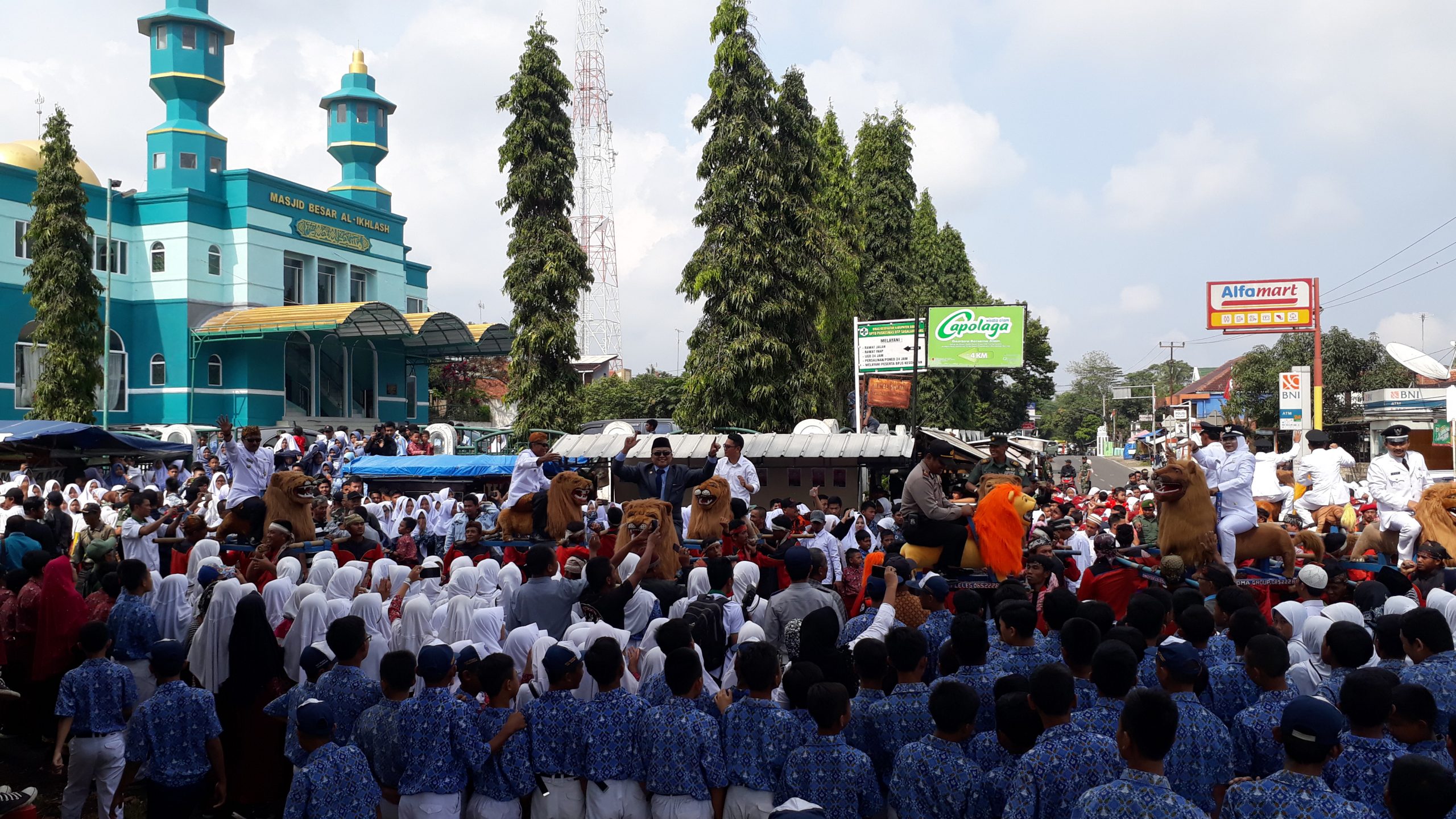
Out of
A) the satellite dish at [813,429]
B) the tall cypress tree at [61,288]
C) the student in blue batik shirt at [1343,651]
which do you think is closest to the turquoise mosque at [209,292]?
the tall cypress tree at [61,288]

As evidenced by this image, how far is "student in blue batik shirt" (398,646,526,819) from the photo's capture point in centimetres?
477

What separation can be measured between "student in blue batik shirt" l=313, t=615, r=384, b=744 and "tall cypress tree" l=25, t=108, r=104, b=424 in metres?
24.5

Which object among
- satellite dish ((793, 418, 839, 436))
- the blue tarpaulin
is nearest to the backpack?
satellite dish ((793, 418, 839, 436))

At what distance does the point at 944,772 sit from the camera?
13.3ft

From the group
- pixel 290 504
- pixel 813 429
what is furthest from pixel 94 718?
pixel 813 429

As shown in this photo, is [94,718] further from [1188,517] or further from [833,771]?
[1188,517]

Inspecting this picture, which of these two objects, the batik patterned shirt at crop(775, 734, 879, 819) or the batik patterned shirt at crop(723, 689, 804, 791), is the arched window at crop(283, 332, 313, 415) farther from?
the batik patterned shirt at crop(775, 734, 879, 819)

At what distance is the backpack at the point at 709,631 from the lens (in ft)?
19.9

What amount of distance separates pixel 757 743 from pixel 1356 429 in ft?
119

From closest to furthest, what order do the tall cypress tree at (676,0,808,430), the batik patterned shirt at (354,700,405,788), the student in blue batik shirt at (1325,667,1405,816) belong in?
the student in blue batik shirt at (1325,667,1405,816), the batik patterned shirt at (354,700,405,788), the tall cypress tree at (676,0,808,430)

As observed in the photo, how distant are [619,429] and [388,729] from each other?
14.2 meters

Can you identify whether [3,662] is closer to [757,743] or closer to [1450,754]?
[757,743]

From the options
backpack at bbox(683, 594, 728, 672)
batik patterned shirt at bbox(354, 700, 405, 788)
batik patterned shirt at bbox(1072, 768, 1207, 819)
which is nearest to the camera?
batik patterned shirt at bbox(1072, 768, 1207, 819)

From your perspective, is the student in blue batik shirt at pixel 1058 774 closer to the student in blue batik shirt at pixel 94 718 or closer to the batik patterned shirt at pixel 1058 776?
the batik patterned shirt at pixel 1058 776
